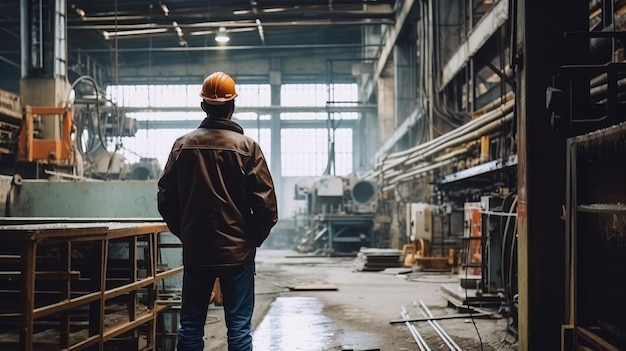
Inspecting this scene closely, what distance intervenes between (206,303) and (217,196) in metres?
0.58

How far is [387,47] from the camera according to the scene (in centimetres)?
1920

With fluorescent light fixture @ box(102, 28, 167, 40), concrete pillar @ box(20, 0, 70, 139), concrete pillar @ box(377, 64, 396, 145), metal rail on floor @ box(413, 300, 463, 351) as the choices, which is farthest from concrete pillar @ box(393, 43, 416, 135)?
metal rail on floor @ box(413, 300, 463, 351)

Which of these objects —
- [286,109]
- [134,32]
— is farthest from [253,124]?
[134,32]

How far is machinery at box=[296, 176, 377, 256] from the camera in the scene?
54.2ft

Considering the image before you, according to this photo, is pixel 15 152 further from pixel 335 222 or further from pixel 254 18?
pixel 335 222

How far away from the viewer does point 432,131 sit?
12656mm

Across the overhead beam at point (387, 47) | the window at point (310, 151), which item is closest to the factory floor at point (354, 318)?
the overhead beam at point (387, 47)

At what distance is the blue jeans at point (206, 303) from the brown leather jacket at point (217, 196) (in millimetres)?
99

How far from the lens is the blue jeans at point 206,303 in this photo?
336 cm

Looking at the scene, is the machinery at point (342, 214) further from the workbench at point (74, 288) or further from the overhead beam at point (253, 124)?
the workbench at point (74, 288)

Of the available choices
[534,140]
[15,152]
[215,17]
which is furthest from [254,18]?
[534,140]

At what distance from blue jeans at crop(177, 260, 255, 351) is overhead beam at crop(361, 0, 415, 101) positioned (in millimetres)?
11908

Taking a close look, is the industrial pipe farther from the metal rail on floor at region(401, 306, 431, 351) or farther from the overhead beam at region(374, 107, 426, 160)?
the metal rail on floor at region(401, 306, 431, 351)

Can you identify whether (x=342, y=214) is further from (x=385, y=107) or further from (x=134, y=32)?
(x=134, y=32)
